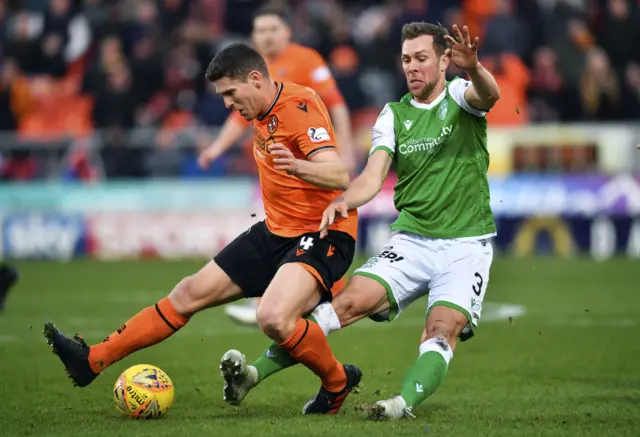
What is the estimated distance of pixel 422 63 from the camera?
6.60 metres

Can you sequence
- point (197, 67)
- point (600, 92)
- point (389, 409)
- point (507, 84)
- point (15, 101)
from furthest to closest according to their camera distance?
point (15, 101), point (197, 67), point (600, 92), point (507, 84), point (389, 409)

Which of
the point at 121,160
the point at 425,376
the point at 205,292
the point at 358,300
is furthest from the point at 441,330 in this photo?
the point at 121,160

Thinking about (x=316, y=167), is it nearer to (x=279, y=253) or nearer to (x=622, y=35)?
(x=279, y=253)

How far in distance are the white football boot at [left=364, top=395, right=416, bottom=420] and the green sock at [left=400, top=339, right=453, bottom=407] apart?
0.14 feet

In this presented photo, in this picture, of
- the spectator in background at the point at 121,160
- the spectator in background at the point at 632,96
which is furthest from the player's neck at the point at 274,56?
the spectator in background at the point at 632,96

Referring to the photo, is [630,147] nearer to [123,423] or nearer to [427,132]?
[427,132]

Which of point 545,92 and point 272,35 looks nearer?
point 272,35

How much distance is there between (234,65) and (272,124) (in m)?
0.41

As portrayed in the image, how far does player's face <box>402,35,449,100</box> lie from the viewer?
21.5 feet

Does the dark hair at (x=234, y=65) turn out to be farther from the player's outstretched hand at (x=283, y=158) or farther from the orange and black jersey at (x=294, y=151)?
the player's outstretched hand at (x=283, y=158)

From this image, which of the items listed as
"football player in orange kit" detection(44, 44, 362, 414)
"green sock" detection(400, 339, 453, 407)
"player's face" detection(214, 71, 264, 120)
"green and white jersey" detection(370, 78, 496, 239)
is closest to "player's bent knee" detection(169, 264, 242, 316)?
"football player in orange kit" detection(44, 44, 362, 414)

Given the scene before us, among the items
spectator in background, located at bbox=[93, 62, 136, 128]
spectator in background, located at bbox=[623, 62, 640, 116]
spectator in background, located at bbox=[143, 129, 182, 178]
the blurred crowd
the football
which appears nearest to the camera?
the football

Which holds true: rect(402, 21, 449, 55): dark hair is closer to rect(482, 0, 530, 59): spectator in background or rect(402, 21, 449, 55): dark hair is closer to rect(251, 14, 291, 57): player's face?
rect(251, 14, 291, 57): player's face

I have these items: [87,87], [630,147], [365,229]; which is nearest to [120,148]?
[87,87]
